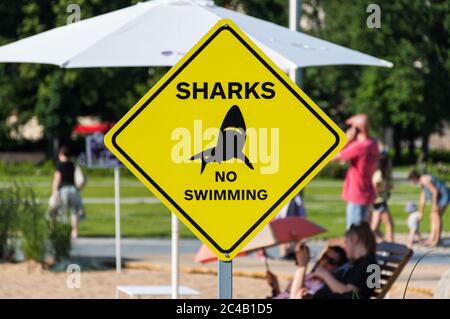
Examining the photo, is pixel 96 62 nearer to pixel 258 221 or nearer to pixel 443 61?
pixel 258 221

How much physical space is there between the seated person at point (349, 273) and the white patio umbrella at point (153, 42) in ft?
4.52

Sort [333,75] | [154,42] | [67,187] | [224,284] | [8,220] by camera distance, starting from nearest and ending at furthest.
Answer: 1. [224,284]
2. [154,42]
3. [8,220]
4. [67,187]
5. [333,75]

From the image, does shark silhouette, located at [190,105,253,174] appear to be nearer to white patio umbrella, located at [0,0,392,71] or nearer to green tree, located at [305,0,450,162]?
white patio umbrella, located at [0,0,392,71]

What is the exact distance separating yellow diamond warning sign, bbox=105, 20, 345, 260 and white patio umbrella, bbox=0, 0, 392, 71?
181 inches

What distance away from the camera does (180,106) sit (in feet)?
14.6

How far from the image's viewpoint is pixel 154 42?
9.30 m

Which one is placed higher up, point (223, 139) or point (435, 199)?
point (223, 139)

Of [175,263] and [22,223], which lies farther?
[22,223]

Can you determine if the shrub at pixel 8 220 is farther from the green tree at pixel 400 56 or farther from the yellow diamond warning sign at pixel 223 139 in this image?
the green tree at pixel 400 56

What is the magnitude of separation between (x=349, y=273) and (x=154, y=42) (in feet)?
7.36

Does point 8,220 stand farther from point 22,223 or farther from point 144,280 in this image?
point 144,280

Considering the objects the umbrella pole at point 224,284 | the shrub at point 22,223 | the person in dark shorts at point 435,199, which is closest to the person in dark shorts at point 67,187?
the shrub at point 22,223
